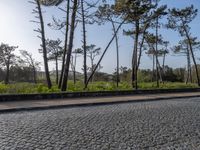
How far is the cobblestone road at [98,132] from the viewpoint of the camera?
6.62 meters

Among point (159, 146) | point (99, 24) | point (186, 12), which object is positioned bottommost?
point (159, 146)

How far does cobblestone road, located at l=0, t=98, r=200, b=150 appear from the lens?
6.62m

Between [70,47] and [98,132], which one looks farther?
[70,47]

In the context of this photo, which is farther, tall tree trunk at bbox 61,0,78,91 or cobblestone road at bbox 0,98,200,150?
tall tree trunk at bbox 61,0,78,91

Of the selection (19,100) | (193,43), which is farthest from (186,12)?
(19,100)

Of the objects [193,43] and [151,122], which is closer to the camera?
[151,122]

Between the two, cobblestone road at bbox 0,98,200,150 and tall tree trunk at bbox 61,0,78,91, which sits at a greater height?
tall tree trunk at bbox 61,0,78,91

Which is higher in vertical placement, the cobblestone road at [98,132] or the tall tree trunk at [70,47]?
the tall tree trunk at [70,47]

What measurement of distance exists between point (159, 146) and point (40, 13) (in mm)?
19037

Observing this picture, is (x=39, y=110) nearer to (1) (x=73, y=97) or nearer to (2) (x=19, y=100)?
(2) (x=19, y=100)

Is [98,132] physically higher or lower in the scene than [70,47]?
lower

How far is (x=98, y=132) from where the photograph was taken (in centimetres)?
791

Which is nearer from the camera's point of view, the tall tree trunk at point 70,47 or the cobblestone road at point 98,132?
the cobblestone road at point 98,132

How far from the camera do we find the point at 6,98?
586 inches
